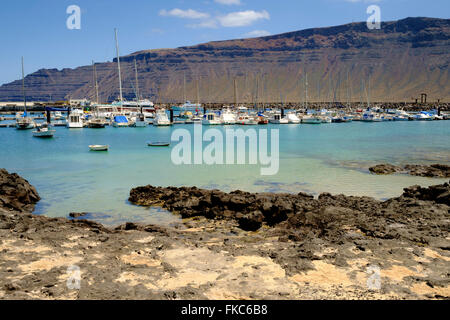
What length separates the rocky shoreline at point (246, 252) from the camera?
7004 millimetres

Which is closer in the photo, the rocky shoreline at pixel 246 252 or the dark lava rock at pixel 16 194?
the rocky shoreline at pixel 246 252

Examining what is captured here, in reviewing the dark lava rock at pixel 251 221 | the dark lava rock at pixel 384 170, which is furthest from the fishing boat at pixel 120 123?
the dark lava rock at pixel 251 221

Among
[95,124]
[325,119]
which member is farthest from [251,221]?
[325,119]

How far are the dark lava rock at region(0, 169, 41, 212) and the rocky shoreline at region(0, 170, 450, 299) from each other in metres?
0.50

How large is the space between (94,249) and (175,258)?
2.08m

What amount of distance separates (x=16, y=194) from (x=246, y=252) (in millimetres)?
11356

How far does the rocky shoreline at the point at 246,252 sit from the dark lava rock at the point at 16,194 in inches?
19.6

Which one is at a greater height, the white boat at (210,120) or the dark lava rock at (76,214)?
the white boat at (210,120)

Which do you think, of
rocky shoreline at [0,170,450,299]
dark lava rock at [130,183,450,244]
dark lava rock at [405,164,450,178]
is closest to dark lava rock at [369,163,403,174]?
dark lava rock at [405,164,450,178]

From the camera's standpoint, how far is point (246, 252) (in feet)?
29.9

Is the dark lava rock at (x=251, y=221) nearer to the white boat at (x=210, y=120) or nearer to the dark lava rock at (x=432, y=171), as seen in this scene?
the dark lava rock at (x=432, y=171)

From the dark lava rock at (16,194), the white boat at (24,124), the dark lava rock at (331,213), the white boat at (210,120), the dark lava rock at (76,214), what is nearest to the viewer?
the dark lava rock at (331,213)
